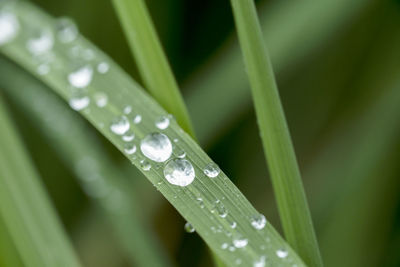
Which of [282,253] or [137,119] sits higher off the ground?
[137,119]

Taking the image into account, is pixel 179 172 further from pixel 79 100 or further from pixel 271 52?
pixel 271 52

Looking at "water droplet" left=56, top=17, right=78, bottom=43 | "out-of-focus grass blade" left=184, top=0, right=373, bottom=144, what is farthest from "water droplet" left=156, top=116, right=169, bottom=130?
"out-of-focus grass blade" left=184, top=0, right=373, bottom=144

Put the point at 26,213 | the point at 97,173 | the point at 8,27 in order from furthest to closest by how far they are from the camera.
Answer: the point at 97,173
the point at 26,213
the point at 8,27

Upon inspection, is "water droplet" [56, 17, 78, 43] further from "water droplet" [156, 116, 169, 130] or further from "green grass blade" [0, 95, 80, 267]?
"green grass blade" [0, 95, 80, 267]

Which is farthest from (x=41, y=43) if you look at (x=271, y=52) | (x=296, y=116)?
(x=296, y=116)

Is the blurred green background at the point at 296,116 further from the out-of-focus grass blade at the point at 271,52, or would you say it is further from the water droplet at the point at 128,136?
the water droplet at the point at 128,136

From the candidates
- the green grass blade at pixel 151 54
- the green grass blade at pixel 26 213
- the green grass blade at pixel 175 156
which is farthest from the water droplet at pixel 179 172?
the green grass blade at pixel 26 213
